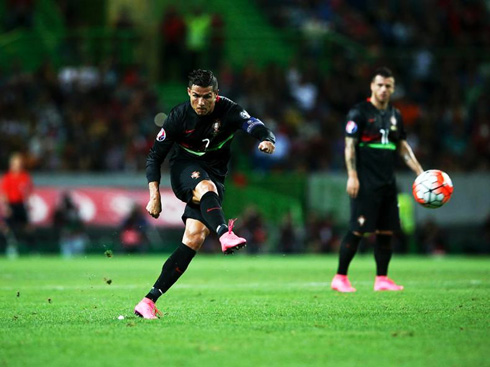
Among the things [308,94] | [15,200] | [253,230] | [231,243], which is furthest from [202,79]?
[308,94]

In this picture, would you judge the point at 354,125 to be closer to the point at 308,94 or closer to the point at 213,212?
the point at 213,212

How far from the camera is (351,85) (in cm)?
2659

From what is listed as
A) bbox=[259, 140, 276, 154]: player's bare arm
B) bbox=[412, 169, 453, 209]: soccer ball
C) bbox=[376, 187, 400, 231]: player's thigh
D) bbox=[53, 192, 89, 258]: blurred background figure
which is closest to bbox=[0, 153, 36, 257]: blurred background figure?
bbox=[53, 192, 89, 258]: blurred background figure

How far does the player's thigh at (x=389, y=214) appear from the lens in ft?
37.8

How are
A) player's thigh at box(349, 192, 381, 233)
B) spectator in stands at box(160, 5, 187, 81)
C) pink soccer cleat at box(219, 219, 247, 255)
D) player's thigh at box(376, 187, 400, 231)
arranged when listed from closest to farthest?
pink soccer cleat at box(219, 219, 247, 255), player's thigh at box(349, 192, 381, 233), player's thigh at box(376, 187, 400, 231), spectator in stands at box(160, 5, 187, 81)

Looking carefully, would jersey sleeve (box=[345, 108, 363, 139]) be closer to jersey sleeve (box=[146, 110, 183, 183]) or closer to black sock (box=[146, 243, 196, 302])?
jersey sleeve (box=[146, 110, 183, 183])

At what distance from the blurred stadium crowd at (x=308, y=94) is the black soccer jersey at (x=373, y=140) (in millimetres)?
12974

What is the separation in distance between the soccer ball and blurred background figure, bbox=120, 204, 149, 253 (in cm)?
1270

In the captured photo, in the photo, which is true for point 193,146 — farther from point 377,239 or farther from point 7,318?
point 377,239

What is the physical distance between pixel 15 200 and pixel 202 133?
13.6 metres

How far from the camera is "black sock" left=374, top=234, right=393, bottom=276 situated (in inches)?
456

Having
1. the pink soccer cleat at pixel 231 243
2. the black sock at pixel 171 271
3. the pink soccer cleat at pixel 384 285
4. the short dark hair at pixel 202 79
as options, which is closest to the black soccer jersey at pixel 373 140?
the pink soccer cleat at pixel 384 285

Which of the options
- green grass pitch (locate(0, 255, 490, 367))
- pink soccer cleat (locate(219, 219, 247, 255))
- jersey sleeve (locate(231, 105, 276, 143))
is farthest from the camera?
jersey sleeve (locate(231, 105, 276, 143))

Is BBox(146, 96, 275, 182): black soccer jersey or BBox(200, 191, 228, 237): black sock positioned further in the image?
BBox(146, 96, 275, 182): black soccer jersey
